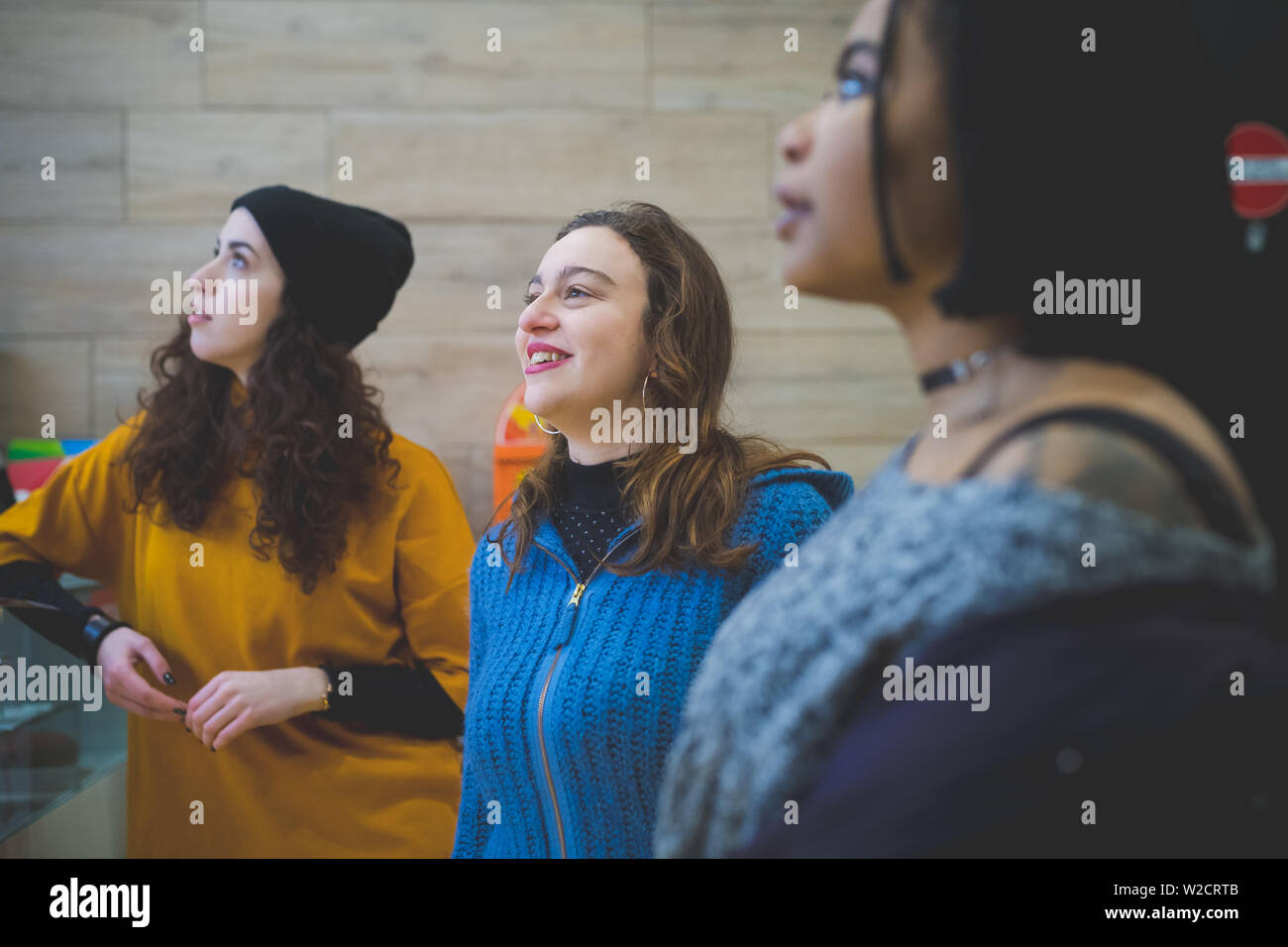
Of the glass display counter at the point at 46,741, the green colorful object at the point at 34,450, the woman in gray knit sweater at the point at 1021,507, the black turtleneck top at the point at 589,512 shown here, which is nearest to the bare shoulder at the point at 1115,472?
the woman in gray knit sweater at the point at 1021,507

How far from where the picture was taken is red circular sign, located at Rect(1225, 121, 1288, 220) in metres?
1.11

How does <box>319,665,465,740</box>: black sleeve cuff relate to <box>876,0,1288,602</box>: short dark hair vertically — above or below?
below

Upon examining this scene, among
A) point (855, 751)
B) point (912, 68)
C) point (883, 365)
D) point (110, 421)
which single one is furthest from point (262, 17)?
point (855, 751)

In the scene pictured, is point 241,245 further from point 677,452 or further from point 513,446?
point 677,452

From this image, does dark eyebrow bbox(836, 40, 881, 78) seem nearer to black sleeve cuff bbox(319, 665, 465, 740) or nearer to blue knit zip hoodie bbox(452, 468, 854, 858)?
blue knit zip hoodie bbox(452, 468, 854, 858)

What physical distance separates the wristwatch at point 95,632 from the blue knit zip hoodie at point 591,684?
0.79 meters

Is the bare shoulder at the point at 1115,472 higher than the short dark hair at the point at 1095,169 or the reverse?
the reverse

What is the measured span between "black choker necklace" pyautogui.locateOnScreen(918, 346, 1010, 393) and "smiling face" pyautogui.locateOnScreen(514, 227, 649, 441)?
0.71m

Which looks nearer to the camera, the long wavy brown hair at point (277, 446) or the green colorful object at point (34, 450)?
the long wavy brown hair at point (277, 446)

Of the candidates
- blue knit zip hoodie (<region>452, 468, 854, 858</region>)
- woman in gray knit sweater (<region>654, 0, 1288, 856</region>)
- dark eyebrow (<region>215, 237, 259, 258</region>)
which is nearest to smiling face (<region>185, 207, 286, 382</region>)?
dark eyebrow (<region>215, 237, 259, 258</region>)

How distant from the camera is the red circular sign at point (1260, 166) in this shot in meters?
1.11

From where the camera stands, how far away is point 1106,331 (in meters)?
0.50

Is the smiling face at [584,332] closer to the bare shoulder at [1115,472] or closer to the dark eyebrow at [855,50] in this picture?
the dark eyebrow at [855,50]

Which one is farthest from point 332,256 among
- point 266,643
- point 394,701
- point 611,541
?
point 611,541
